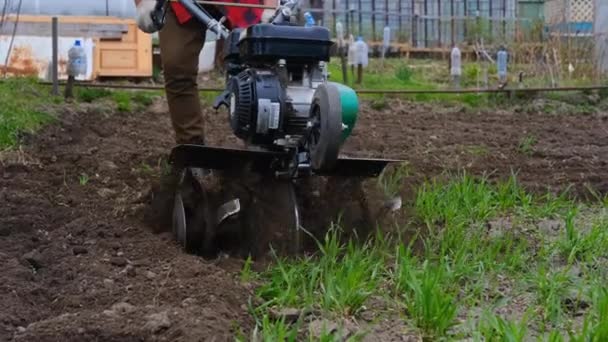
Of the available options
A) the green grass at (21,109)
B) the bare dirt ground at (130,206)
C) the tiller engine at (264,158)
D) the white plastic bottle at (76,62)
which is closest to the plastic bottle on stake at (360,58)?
the bare dirt ground at (130,206)

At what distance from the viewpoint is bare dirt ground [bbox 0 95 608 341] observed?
10.1 ft

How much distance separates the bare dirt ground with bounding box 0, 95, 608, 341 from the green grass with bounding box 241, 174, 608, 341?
0.85 feet

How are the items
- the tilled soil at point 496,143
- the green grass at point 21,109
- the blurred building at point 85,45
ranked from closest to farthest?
the tilled soil at point 496,143 → the green grass at point 21,109 → the blurred building at point 85,45

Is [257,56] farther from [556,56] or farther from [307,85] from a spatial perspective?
[556,56]

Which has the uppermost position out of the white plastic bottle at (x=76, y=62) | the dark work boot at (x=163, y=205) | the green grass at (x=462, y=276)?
the white plastic bottle at (x=76, y=62)

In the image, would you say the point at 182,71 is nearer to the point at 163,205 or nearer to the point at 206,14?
the point at 206,14

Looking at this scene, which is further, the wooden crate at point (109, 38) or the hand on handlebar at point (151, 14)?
the wooden crate at point (109, 38)

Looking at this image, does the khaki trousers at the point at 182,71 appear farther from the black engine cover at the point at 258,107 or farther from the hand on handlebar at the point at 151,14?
the black engine cover at the point at 258,107

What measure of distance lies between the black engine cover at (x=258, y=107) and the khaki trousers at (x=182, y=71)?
2.48 feet

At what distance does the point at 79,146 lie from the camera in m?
6.60

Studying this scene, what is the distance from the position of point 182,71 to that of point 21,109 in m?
2.89

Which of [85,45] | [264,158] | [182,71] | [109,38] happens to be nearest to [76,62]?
[85,45]

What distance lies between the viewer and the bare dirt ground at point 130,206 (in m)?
3.07

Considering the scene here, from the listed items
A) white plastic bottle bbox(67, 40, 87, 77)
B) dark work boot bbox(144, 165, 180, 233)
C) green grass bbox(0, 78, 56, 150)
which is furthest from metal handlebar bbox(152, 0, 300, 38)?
white plastic bottle bbox(67, 40, 87, 77)
